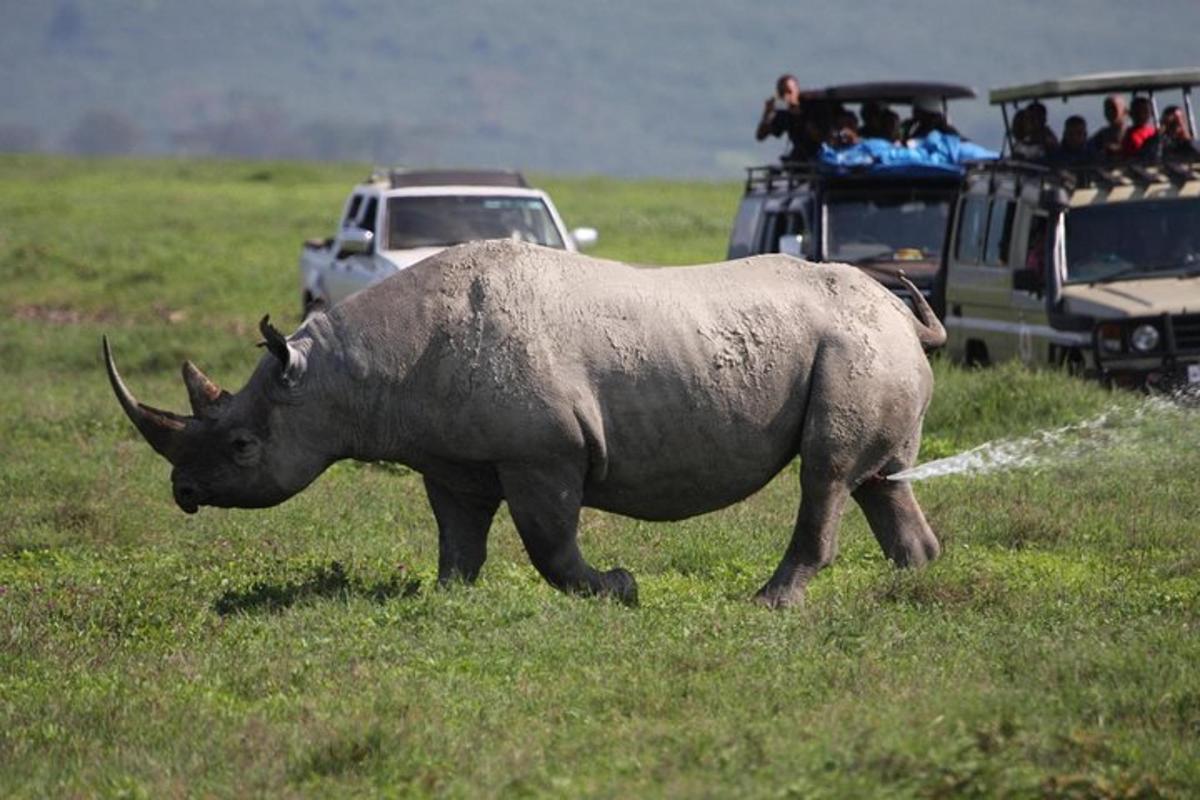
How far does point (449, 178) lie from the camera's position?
23812mm

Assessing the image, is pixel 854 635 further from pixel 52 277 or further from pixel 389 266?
pixel 52 277

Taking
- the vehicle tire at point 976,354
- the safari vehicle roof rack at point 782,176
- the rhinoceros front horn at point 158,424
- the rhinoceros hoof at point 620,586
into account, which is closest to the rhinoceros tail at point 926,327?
the rhinoceros hoof at point 620,586

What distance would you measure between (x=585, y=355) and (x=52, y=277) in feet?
91.8

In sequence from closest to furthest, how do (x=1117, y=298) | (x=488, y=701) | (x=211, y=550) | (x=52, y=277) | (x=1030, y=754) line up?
1. (x=1030, y=754)
2. (x=488, y=701)
3. (x=211, y=550)
4. (x=1117, y=298)
5. (x=52, y=277)

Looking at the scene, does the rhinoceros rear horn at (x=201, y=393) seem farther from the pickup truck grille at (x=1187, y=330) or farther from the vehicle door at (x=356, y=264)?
the vehicle door at (x=356, y=264)

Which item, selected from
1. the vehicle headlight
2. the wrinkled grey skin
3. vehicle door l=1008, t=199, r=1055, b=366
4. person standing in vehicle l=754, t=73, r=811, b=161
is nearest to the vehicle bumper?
the vehicle headlight

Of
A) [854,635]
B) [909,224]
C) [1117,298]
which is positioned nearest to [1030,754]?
[854,635]

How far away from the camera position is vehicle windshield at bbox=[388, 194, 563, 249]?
22.0m

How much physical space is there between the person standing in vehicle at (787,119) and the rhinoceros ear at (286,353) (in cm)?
1311

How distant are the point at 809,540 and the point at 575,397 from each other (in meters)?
1.33

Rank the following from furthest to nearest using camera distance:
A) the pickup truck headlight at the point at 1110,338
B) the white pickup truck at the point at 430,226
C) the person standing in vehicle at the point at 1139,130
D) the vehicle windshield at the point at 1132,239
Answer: the white pickup truck at the point at 430,226
the person standing in vehicle at the point at 1139,130
the vehicle windshield at the point at 1132,239
the pickup truck headlight at the point at 1110,338

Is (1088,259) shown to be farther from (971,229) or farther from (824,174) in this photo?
(824,174)

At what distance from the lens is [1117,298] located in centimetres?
1702

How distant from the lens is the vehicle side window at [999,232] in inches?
738
